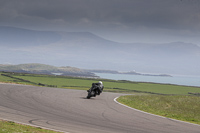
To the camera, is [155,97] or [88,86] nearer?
[155,97]

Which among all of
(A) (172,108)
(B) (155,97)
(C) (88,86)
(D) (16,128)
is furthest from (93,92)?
(C) (88,86)

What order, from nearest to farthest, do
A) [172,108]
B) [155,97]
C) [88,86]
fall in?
[172,108], [155,97], [88,86]

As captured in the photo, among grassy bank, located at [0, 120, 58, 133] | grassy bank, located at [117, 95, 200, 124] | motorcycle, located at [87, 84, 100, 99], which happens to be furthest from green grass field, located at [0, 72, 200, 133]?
motorcycle, located at [87, 84, 100, 99]

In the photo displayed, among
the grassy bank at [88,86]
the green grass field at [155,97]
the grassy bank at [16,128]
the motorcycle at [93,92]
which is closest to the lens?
the grassy bank at [16,128]

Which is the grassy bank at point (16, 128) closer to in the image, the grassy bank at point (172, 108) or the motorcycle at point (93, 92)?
the grassy bank at point (172, 108)

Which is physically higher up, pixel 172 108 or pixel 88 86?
pixel 172 108

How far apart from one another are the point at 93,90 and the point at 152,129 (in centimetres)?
1606

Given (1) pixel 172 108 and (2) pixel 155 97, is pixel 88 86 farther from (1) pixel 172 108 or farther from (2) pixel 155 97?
(1) pixel 172 108

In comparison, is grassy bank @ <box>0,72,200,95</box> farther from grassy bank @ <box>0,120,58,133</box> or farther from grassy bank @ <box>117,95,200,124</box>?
grassy bank @ <box>0,120,58,133</box>

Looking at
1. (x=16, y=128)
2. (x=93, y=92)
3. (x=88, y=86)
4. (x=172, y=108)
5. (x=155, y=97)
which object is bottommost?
(x=16, y=128)

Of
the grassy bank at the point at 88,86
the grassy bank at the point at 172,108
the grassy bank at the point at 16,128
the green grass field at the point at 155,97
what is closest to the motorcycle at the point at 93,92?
the grassy bank at the point at 172,108

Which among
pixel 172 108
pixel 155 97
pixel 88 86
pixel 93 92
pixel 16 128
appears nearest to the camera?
pixel 16 128

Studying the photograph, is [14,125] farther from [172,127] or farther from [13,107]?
[172,127]

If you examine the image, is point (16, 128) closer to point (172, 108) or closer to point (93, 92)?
point (172, 108)
